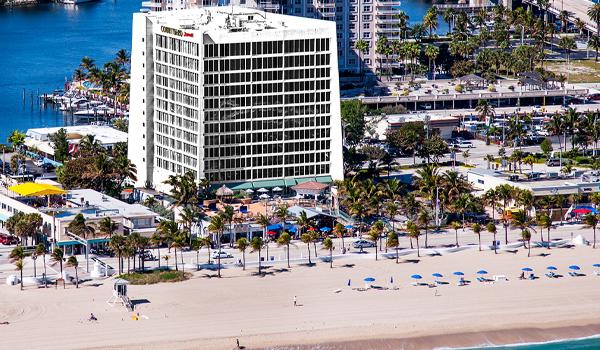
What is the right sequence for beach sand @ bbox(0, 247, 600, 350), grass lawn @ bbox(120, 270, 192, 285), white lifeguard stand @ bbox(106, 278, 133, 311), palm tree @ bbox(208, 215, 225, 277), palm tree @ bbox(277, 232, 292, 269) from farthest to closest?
palm tree @ bbox(208, 215, 225, 277) < palm tree @ bbox(277, 232, 292, 269) < grass lawn @ bbox(120, 270, 192, 285) < white lifeguard stand @ bbox(106, 278, 133, 311) < beach sand @ bbox(0, 247, 600, 350)

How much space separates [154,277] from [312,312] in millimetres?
17245

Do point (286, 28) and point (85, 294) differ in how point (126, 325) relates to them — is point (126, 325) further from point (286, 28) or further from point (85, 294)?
point (286, 28)

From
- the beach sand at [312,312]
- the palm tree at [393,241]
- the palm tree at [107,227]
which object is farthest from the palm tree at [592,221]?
the palm tree at [107,227]

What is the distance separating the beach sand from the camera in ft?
495

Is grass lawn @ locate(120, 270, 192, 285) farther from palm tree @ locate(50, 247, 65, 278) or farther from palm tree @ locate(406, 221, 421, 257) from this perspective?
palm tree @ locate(406, 221, 421, 257)

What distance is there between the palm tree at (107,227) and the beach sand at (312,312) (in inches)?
357

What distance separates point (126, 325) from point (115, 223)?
27522 millimetres

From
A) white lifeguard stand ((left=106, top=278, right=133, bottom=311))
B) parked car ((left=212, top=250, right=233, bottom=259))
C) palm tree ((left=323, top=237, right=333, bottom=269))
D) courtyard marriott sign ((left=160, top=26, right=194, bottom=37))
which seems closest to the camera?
white lifeguard stand ((left=106, top=278, right=133, bottom=311))

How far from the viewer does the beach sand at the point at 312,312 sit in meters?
151

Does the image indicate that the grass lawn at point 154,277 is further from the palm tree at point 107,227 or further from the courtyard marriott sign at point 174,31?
the courtyard marriott sign at point 174,31

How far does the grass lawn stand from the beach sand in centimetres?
124

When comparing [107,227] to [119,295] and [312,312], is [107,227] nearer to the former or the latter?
[119,295]

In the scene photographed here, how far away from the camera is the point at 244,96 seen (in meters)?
194

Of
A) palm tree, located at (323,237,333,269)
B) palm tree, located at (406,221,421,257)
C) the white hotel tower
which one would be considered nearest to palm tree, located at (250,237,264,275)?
palm tree, located at (323,237,333,269)
